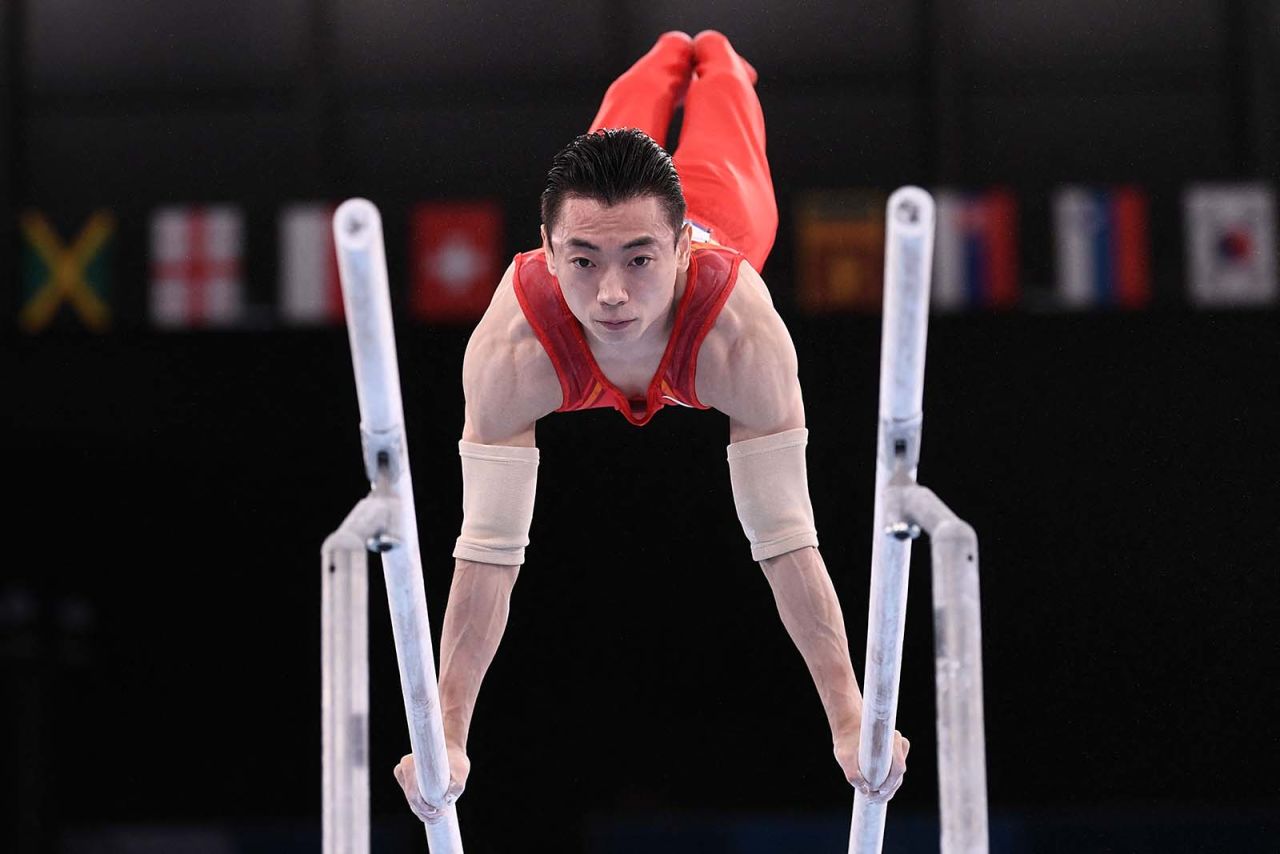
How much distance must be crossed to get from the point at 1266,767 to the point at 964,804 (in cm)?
674

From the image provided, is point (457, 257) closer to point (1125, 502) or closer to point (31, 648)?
point (31, 648)

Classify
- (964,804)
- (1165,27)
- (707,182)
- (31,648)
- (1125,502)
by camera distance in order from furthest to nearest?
1. (1165,27)
2. (31,648)
3. (1125,502)
4. (707,182)
5. (964,804)

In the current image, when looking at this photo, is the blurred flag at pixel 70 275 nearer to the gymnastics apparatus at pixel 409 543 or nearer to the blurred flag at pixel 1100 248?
the blurred flag at pixel 1100 248

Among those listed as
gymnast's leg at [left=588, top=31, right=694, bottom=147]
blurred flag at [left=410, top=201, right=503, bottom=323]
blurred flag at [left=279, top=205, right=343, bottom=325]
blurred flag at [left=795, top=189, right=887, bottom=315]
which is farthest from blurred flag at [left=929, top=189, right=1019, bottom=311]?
gymnast's leg at [left=588, top=31, right=694, bottom=147]

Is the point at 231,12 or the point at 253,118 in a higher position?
the point at 231,12

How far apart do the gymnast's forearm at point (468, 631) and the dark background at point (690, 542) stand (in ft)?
13.2

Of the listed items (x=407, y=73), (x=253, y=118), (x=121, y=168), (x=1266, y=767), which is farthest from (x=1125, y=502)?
(x=121, y=168)

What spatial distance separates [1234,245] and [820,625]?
241 inches

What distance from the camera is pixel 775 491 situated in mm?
3213

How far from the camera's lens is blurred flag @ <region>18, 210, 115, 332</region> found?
8.80m

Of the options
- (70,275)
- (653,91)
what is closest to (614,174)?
(653,91)

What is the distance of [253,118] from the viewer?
33.1ft

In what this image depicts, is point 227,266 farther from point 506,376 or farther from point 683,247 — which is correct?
point 683,247

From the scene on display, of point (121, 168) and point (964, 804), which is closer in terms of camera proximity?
point (964, 804)
